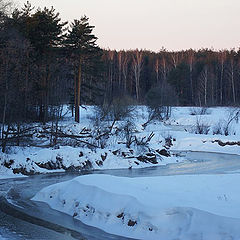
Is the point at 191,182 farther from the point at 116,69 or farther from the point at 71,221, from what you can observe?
the point at 116,69

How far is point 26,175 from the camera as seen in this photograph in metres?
20.8

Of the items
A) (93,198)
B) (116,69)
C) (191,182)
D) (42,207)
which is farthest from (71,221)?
(116,69)

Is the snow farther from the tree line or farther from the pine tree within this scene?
the tree line

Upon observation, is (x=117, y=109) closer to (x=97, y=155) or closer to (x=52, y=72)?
(x=52, y=72)

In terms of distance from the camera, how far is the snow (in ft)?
28.5

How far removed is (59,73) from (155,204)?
2973cm

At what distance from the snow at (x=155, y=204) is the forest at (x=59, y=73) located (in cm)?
1021

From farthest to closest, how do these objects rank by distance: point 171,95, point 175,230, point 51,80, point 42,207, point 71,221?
point 171,95, point 51,80, point 42,207, point 71,221, point 175,230

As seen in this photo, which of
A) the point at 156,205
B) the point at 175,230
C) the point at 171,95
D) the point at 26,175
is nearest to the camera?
the point at 175,230

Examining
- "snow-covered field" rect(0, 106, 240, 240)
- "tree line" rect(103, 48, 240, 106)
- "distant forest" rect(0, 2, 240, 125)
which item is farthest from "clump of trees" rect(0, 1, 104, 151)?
"tree line" rect(103, 48, 240, 106)

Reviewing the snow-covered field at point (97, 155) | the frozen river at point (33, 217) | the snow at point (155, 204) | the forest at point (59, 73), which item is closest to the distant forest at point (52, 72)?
the forest at point (59, 73)

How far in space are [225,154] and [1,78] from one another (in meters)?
19.8

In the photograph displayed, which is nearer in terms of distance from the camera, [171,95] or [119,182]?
[119,182]

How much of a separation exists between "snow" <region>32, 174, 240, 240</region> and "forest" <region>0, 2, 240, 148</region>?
10.2 m
